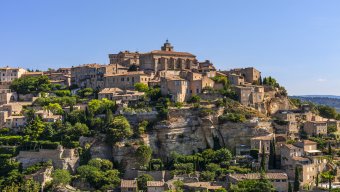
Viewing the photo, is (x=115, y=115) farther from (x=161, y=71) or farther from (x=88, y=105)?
(x=161, y=71)

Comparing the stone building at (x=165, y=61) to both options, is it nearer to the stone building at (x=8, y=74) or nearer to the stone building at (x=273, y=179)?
the stone building at (x=8, y=74)

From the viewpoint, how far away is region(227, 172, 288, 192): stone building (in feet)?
188

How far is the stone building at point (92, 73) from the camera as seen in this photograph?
85.0 metres

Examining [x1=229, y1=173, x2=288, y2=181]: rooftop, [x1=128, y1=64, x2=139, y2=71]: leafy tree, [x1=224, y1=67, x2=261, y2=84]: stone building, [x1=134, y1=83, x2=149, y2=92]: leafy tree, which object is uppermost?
[x1=128, y1=64, x2=139, y2=71]: leafy tree

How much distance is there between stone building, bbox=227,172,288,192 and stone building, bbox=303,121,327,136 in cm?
1532

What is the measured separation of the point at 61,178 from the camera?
198ft

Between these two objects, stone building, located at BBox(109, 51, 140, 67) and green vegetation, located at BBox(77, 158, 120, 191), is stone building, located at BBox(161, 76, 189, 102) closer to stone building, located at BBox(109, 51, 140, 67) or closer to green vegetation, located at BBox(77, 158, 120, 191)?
green vegetation, located at BBox(77, 158, 120, 191)

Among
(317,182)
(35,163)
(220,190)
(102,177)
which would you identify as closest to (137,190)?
(102,177)

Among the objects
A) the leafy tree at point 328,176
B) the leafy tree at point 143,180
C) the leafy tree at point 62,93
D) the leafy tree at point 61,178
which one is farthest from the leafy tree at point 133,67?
the leafy tree at point 328,176

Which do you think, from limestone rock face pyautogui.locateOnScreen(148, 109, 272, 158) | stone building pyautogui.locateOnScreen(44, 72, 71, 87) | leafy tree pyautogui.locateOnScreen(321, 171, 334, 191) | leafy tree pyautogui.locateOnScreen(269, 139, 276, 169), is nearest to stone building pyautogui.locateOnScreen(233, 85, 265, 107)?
limestone rock face pyautogui.locateOnScreen(148, 109, 272, 158)

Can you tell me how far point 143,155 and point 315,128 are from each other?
23325 millimetres

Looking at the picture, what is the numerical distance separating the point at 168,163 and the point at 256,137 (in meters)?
11.0

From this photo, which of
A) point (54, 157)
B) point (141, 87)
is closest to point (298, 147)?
point (141, 87)

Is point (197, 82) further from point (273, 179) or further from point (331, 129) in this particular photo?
point (273, 179)
